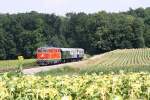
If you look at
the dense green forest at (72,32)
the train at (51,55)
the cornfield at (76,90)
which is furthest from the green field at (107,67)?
the dense green forest at (72,32)

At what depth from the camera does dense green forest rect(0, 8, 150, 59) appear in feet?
455

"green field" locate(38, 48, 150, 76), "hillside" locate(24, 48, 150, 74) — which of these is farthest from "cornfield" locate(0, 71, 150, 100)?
"hillside" locate(24, 48, 150, 74)

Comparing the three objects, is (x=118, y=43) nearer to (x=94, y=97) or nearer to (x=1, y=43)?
(x=1, y=43)

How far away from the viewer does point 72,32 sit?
164 m

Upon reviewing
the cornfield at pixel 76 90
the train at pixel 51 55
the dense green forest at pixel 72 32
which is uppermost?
the cornfield at pixel 76 90

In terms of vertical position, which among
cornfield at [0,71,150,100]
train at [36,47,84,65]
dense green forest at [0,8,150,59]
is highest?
cornfield at [0,71,150,100]

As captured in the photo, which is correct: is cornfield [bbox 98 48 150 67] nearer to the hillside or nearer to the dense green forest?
the hillside

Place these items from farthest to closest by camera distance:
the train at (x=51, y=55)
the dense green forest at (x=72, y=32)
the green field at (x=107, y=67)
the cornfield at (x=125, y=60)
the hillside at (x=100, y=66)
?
1. the dense green forest at (x=72, y=32)
2. the train at (x=51, y=55)
3. the cornfield at (x=125, y=60)
4. the hillside at (x=100, y=66)
5. the green field at (x=107, y=67)

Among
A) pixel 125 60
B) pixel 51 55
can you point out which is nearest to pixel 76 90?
pixel 51 55

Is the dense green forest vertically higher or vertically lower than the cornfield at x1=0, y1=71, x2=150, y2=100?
lower

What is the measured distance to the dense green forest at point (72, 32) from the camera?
5458 inches

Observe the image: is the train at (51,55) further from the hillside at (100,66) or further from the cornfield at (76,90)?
the cornfield at (76,90)

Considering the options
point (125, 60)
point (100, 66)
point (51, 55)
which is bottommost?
point (125, 60)

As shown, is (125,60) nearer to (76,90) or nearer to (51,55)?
(51,55)
